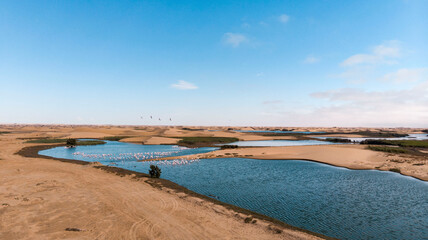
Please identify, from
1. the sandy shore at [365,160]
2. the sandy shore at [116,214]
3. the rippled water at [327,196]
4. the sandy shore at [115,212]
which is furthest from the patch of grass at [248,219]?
the sandy shore at [365,160]

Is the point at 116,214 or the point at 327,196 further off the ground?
the point at 116,214

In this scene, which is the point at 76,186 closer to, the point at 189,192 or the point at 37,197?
the point at 37,197

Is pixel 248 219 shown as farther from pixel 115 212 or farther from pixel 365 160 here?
pixel 365 160

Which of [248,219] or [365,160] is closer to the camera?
[248,219]

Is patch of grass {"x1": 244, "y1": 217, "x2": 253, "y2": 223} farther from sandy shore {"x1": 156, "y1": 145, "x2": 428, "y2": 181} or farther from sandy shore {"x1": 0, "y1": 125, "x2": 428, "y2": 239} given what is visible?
sandy shore {"x1": 156, "y1": 145, "x2": 428, "y2": 181}

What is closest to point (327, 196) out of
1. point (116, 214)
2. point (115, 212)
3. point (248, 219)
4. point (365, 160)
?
point (248, 219)

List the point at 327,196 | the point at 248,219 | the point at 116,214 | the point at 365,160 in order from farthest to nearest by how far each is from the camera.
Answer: the point at 365,160 < the point at 327,196 < the point at 116,214 < the point at 248,219

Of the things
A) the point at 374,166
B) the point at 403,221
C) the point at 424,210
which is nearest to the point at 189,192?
the point at 403,221
